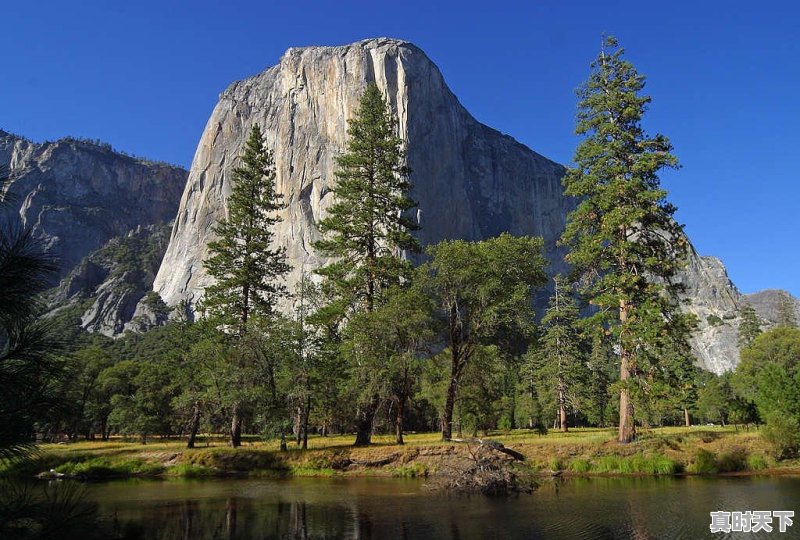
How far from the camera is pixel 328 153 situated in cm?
13425

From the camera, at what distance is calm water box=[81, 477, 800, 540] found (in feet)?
42.8

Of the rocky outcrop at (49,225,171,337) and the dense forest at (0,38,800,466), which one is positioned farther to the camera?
the rocky outcrop at (49,225,171,337)

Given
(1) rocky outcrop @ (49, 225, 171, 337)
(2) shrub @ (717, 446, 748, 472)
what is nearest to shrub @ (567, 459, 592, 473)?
(2) shrub @ (717, 446, 748, 472)

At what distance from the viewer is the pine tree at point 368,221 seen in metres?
30.8

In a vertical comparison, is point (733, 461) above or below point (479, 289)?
below

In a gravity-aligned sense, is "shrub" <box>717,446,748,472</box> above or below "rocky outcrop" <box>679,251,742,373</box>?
below

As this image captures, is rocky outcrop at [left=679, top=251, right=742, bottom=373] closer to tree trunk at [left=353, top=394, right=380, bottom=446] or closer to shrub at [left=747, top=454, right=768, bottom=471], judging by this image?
shrub at [left=747, top=454, right=768, bottom=471]

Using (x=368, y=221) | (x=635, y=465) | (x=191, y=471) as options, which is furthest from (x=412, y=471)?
(x=368, y=221)

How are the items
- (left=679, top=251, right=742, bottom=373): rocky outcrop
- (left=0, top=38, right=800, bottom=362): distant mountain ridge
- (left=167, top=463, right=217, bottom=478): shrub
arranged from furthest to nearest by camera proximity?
(left=679, top=251, right=742, bottom=373): rocky outcrop
(left=0, top=38, right=800, bottom=362): distant mountain ridge
(left=167, top=463, right=217, bottom=478): shrub

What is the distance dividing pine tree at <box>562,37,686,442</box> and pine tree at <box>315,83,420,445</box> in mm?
9654

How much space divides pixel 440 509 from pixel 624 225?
49.8ft

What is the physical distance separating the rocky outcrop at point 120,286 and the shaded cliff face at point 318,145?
23.6 feet

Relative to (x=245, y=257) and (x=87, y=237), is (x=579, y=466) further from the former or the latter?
(x=87, y=237)


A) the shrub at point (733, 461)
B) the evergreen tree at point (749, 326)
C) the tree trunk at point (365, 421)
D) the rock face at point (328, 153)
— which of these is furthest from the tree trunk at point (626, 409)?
the rock face at point (328, 153)
